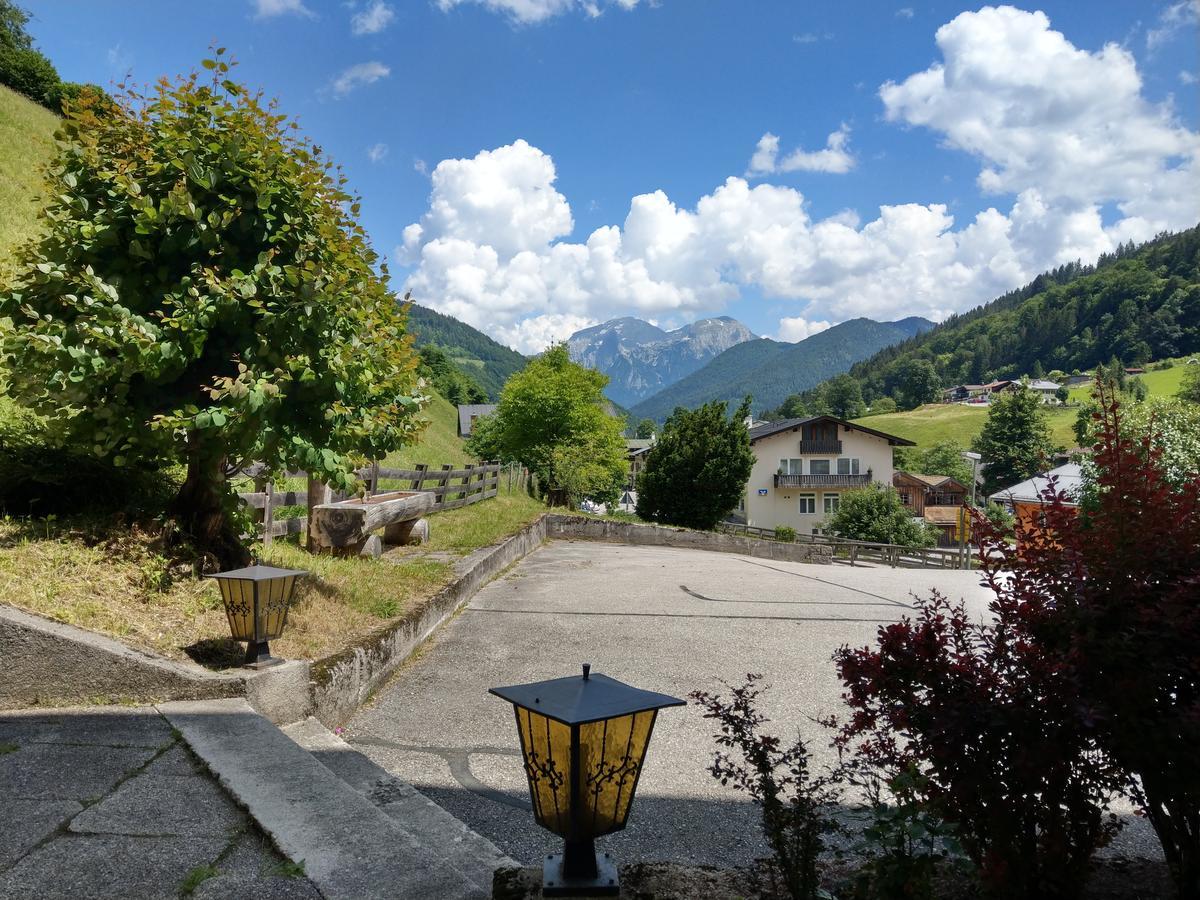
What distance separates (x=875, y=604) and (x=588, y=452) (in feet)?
81.2

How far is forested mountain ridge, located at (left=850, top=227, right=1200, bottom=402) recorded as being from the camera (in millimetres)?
139125

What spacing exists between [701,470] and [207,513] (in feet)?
103

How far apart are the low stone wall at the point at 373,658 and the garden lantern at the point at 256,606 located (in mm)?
434

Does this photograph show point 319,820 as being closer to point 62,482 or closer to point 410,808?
point 410,808

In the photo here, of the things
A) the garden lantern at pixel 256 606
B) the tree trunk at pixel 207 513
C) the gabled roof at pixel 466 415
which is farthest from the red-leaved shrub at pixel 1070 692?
the gabled roof at pixel 466 415

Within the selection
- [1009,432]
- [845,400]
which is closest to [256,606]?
[1009,432]

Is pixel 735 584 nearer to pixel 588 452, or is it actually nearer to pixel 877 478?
pixel 588 452

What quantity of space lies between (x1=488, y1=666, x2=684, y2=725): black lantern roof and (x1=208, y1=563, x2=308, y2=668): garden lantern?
2.49 meters

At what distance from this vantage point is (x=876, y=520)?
150ft

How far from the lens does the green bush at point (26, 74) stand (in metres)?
29.1

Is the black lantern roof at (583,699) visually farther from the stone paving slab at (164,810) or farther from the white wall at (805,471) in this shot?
the white wall at (805,471)

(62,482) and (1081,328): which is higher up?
(1081,328)

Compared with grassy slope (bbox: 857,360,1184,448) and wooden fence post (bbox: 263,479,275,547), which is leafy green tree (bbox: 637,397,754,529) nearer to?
wooden fence post (bbox: 263,479,275,547)

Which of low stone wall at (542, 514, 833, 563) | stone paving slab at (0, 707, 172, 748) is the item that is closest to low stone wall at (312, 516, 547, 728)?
stone paving slab at (0, 707, 172, 748)
